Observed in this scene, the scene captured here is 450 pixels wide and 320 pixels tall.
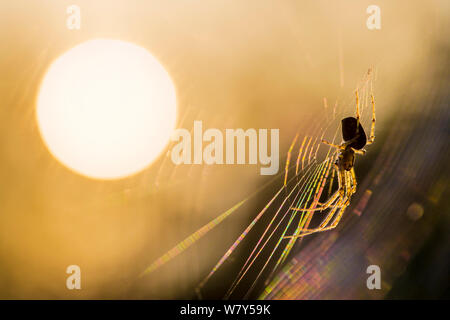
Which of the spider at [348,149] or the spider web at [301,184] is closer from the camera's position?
the spider at [348,149]

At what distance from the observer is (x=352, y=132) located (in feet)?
6.15

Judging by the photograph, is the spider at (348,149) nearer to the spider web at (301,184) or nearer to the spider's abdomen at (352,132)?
the spider's abdomen at (352,132)

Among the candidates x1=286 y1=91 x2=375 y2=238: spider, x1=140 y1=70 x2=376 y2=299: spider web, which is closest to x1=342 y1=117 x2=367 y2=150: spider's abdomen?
x1=286 y1=91 x2=375 y2=238: spider

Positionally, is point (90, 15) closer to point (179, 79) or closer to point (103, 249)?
point (179, 79)

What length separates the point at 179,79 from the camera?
417cm

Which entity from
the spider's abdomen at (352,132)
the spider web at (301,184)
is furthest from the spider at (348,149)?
the spider web at (301,184)

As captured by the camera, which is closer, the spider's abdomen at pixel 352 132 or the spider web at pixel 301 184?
the spider's abdomen at pixel 352 132

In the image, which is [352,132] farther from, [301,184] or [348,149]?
[301,184]

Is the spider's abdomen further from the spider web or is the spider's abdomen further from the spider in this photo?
the spider web

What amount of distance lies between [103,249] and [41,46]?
4.54 m

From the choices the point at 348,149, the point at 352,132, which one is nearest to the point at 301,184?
the point at 348,149

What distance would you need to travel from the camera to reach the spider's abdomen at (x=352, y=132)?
184cm

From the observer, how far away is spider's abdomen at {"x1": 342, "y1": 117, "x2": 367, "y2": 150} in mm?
1842

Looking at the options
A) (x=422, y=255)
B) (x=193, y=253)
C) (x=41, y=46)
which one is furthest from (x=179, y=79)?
(x=422, y=255)
